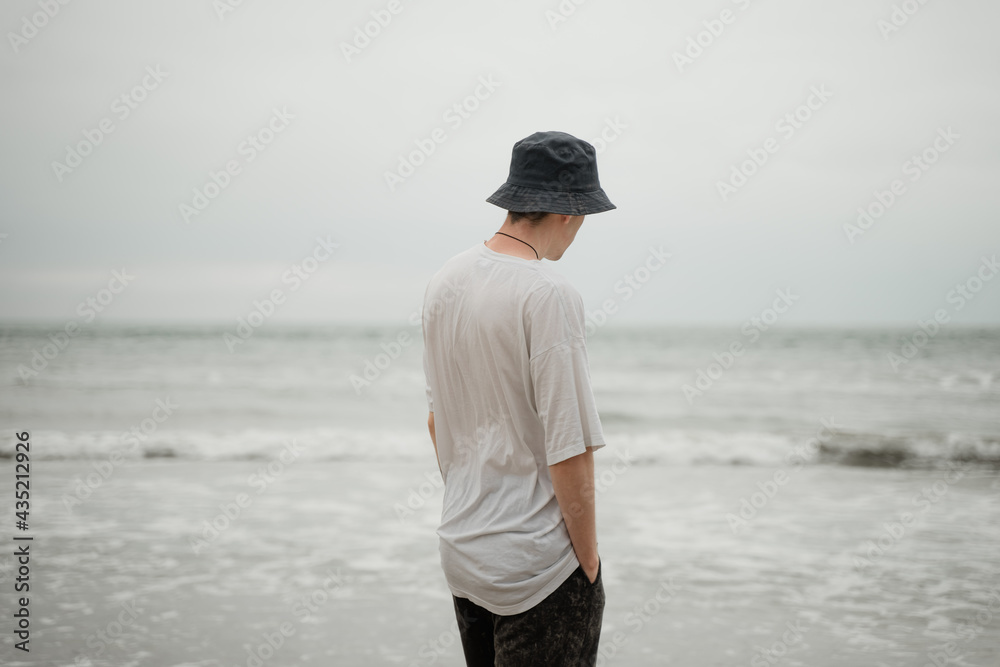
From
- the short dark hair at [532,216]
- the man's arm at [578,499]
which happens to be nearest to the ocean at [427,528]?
the man's arm at [578,499]

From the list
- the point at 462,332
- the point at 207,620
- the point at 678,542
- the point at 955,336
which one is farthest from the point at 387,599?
the point at 955,336

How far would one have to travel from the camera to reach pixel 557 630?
1.38 metres

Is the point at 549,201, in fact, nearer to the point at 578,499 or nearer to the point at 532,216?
the point at 532,216

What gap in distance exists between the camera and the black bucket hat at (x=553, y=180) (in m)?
1.39

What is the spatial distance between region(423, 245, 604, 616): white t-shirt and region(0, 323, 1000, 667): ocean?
2277 millimetres

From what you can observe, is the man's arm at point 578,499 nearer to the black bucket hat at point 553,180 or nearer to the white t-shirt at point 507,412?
the white t-shirt at point 507,412

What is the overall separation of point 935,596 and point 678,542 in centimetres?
164

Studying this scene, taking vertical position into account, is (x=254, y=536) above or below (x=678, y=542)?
above

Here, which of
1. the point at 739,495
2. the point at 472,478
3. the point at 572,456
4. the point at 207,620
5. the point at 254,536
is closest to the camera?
the point at 572,456

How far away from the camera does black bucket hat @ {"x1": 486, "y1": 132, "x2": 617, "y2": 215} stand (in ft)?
4.57

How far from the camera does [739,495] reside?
22.8ft

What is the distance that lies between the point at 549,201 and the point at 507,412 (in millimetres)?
425

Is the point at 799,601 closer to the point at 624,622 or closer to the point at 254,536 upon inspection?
the point at 624,622

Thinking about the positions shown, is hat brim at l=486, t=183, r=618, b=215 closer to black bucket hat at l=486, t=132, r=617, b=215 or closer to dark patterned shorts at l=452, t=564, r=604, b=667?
black bucket hat at l=486, t=132, r=617, b=215
